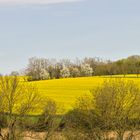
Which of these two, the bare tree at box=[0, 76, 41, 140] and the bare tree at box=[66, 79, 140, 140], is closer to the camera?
the bare tree at box=[0, 76, 41, 140]

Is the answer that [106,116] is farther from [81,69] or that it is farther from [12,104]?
[81,69]

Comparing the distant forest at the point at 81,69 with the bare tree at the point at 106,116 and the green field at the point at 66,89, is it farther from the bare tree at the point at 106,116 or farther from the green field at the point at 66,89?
the bare tree at the point at 106,116

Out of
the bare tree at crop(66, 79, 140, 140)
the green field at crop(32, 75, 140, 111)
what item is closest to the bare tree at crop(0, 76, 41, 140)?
the bare tree at crop(66, 79, 140, 140)

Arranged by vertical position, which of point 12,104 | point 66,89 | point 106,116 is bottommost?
point 106,116

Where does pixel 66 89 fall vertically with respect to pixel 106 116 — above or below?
above

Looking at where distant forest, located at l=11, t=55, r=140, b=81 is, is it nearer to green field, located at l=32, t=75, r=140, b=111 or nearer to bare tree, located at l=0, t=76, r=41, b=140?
green field, located at l=32, t=75, r=140, b=111

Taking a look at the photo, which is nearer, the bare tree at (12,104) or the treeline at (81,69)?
the bare tree at (12,104)

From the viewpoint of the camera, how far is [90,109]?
3161 centimetres

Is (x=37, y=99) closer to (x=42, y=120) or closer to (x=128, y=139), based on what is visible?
(x=42, y=120)

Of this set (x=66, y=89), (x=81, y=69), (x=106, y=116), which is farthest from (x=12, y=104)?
(x=81, y=69)

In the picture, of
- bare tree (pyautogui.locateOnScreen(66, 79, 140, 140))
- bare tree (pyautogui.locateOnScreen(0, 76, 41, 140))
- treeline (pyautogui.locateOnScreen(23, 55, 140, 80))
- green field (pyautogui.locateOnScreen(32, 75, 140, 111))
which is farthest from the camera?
treeline (pyautogui.locateOnScreen(23, 55, 140, 80))

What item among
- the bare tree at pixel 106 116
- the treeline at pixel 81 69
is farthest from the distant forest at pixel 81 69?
the bare tree at pixel 106 116

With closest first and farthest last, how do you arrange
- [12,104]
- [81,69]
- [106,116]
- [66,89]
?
[106,116]
[12,104]
[66,89]
[81,69]

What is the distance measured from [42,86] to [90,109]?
124ft
